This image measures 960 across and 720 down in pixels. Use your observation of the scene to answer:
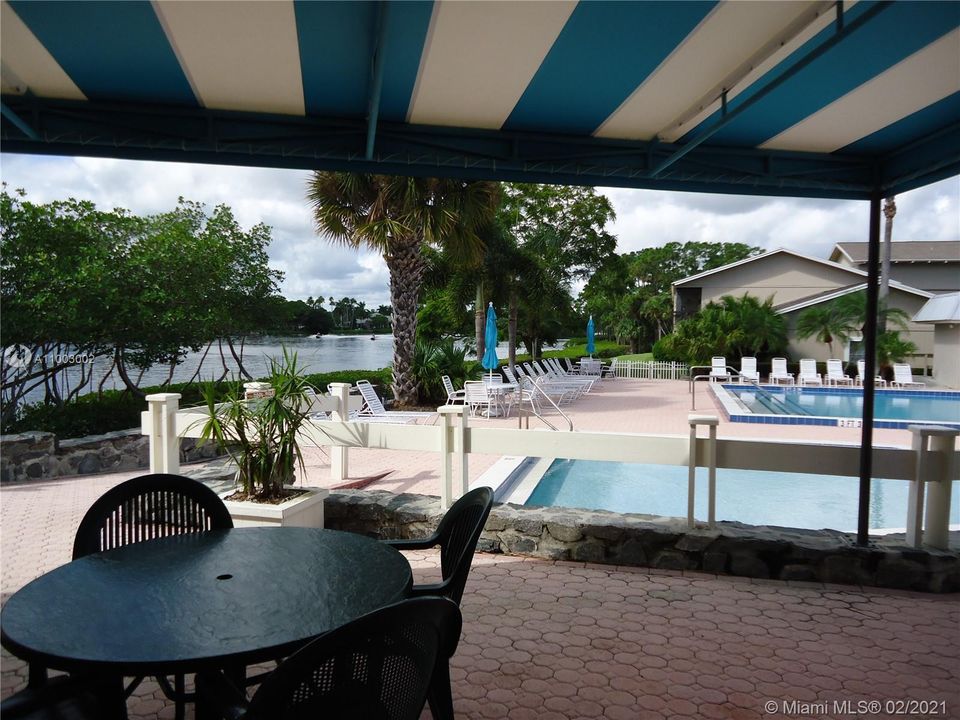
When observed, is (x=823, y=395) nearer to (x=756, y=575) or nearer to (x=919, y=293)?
(x=919, y=293)

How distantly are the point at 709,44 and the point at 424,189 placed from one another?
9.14 m

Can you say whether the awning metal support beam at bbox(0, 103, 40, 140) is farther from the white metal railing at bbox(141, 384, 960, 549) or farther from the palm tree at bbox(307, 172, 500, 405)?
the palm tree at bbox(307, 172, 500, 405)

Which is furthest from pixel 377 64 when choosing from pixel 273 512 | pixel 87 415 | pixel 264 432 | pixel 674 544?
pixel 87 415

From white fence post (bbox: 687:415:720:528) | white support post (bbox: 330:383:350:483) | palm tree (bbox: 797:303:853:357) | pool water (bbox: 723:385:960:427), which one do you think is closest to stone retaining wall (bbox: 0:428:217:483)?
white support post (bbox: 330:383:350:483)

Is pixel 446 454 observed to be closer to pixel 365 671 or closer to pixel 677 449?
pixel 677 449

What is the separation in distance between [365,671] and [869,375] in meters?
4.06

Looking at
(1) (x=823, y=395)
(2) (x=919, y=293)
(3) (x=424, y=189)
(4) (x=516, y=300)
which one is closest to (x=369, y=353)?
(4) (x=516, y=300)

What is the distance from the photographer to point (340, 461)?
7113 millimetres

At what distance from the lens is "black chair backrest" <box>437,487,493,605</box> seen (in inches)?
92.9

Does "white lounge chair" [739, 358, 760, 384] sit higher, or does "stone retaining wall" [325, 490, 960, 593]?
"white lounge chair" [739, 358, 760, 384]

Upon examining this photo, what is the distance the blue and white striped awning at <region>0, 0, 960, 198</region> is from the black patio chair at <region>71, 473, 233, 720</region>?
199 centimetres

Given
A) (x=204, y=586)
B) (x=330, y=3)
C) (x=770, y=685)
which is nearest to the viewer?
(x=204, y=586)

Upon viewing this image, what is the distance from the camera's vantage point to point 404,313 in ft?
43.9

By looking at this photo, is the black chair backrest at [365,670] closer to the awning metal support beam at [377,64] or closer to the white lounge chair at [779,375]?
the awning metal support beam at [377,64]
